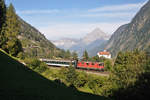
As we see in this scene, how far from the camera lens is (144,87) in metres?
19.4

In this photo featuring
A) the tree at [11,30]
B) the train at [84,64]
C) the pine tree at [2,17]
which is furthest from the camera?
the train at [84,64]

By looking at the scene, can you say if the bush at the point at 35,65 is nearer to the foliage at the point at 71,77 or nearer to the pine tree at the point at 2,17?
the pine tree at the point at 2,17

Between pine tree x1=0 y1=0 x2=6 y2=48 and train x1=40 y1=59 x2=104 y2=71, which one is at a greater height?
pine tree x1=0 y1=0 x2=6 y2=48

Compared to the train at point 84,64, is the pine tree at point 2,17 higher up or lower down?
higher up

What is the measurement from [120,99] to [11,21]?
41055 millimetres

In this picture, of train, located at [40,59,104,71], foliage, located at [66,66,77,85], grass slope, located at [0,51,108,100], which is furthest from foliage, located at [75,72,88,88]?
grass slope, located at [0,51,108,100]

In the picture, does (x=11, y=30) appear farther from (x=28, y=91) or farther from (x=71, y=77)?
(x=28, y=91)

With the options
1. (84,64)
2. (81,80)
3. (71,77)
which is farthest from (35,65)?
(84,64)

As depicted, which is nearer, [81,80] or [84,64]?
[81,80]

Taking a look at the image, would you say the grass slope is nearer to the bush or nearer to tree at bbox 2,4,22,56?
tree at bbox 2,4,22,56

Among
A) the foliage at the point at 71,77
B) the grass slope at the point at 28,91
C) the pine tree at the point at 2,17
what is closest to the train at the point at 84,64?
the foliage at the point at 71,77

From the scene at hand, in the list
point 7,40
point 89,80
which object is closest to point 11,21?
point 7,40

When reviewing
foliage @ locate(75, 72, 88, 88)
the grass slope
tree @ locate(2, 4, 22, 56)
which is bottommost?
foliage @ locate(75, 72, 88, 88)

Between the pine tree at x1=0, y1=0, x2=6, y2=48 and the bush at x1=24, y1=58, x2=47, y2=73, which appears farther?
the bush at x1=24, y1=58, x2=47, y2=73
